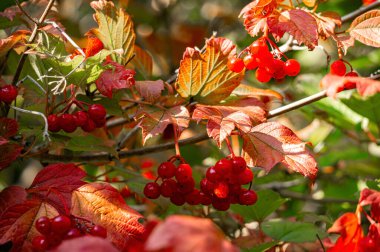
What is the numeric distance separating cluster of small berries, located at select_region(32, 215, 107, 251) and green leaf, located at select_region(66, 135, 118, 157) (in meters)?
0.36

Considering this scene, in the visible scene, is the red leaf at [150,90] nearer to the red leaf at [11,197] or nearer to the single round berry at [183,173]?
the single round berry at [183,173]

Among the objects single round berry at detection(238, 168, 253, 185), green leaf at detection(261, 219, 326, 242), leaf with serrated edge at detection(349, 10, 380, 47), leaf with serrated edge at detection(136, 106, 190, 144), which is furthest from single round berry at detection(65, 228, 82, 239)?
leaf with serrated edge at detection(349, 10, 380, 47)

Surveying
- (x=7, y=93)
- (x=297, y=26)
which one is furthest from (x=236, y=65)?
(x=7, y=93)

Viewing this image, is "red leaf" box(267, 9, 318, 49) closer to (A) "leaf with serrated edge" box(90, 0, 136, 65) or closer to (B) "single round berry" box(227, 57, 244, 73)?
(B) "single round berry" box(227, 57, 244, 73)

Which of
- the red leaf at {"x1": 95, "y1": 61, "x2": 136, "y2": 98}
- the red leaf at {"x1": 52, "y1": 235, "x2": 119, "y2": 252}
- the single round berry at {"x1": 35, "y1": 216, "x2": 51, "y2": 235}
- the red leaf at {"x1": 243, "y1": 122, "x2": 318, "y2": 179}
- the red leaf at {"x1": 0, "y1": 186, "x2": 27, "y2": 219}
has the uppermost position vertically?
the red leaf at {"x1": 52, "y1": 235, "x2": 119, "y2": 252}

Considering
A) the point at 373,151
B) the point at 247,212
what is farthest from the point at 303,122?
the point at 247,212

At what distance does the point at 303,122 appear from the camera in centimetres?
307

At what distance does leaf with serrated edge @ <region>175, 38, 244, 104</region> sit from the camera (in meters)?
Answer: 1.20

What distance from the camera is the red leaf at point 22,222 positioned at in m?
0.97

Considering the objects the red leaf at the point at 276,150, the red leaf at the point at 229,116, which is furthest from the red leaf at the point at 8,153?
the red leaf at the point at 276,150

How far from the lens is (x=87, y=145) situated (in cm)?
131

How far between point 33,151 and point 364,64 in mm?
1228

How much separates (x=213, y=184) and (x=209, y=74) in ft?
0.87

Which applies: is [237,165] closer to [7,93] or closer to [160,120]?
[160,120]
